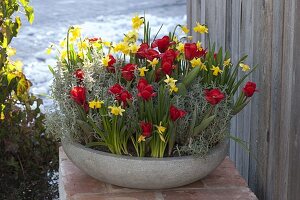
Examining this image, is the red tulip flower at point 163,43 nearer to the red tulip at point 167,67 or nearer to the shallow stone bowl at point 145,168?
the red tulip at point 167,67

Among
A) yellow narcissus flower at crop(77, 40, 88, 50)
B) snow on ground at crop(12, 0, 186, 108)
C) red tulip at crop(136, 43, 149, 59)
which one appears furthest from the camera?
snow on ground at crop(12, 0, 186, 108)

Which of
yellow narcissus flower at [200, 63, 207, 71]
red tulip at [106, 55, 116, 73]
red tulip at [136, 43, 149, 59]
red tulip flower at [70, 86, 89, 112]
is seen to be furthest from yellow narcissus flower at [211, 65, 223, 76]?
red tulip flower at [70, 86, 89, 112]

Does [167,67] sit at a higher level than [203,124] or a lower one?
higher

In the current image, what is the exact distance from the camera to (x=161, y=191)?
8.00ft

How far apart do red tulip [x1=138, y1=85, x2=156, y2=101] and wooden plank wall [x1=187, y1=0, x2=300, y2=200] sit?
1.51 ft

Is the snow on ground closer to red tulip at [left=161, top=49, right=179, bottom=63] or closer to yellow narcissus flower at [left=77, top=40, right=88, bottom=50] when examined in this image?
yellow narcissus flower at [left=77, top=40, right=88, bottom=50]

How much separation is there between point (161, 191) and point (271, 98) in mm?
501

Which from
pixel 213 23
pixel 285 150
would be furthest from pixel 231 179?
pixel 213 23

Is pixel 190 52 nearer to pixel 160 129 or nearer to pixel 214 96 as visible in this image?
pixel 214 96

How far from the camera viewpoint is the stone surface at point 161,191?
2393 mm

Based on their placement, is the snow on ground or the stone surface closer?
the stone surface

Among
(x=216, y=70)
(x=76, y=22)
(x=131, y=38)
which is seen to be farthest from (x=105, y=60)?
(x=76, y=22)

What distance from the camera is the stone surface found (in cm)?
239

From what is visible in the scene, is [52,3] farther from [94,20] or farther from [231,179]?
[231,179]
